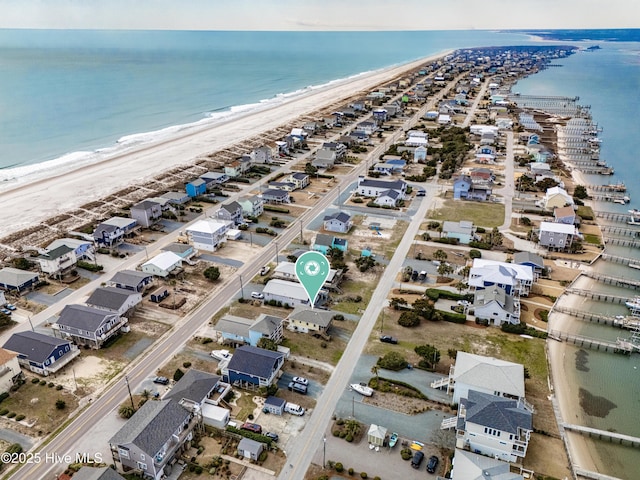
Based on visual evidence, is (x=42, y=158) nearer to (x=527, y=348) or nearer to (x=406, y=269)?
(x=406, y=269)

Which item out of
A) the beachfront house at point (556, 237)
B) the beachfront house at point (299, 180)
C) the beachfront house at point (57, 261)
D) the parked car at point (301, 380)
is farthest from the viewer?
the beachfront house at point (299, 180)

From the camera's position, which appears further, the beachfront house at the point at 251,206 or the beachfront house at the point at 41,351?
the beachfront house at the point at 251,206

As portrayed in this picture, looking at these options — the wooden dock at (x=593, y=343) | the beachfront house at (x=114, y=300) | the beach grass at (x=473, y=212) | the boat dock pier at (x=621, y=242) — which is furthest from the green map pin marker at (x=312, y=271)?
the boat dock pier at (x=621, y=242)

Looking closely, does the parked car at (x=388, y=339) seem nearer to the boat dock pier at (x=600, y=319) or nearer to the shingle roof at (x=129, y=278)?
the boat dock pier at (x=600, y=319)

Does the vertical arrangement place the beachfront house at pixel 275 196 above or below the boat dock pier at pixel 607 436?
above

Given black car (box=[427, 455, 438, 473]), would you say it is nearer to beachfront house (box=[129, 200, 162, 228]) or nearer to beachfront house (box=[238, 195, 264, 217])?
beachfront house (box=[238, 195, 264, 217])

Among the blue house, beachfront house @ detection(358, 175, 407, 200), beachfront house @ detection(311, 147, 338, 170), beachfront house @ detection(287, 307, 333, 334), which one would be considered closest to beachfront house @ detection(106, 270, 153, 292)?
beachfront house @ detection(287, 307, 333, 334)

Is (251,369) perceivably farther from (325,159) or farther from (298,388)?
(325,159)
